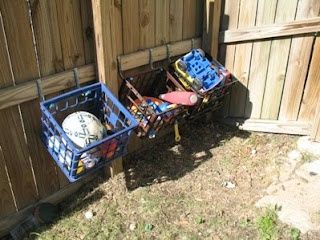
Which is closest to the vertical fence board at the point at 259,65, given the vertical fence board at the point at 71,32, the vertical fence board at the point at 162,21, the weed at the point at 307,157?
the weed at the point at 307,157

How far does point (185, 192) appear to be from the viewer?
3043mm

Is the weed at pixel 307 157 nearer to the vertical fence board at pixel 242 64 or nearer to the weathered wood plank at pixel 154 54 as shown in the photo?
the vertical fence board at pixel 242 64

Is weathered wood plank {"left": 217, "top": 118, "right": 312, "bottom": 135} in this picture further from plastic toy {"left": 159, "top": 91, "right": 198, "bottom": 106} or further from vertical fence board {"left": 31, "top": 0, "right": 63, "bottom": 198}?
vertical fence board {"left": 31, "top": 0, "right": 63, "bottom": 198}

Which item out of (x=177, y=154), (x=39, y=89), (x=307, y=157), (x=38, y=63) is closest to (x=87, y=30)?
(x=38, y=63)

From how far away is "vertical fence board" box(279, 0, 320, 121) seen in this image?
320 centimetres

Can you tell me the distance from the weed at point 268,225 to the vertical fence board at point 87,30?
1817 mm

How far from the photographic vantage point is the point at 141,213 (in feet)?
9.26

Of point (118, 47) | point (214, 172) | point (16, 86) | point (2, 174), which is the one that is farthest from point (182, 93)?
point (2, 174)

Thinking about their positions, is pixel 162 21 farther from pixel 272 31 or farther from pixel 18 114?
pixel 18 114

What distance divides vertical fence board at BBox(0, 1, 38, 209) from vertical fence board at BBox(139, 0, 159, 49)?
3.34 ft

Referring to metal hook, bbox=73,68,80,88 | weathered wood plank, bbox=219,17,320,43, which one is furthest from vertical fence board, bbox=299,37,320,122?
metal hook, bbox=73,68,80,88

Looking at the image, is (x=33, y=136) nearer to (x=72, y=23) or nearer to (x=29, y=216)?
(x=29, y=216)

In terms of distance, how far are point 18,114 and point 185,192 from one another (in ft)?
4.92

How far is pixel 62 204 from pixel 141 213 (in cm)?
69
